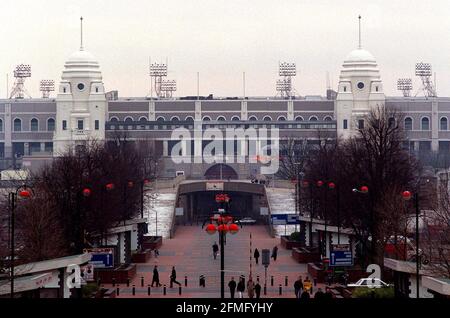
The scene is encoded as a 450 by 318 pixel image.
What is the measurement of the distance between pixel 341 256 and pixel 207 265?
12977 mm

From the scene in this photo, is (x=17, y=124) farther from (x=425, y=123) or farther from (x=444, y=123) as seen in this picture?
(x=444, y=123)

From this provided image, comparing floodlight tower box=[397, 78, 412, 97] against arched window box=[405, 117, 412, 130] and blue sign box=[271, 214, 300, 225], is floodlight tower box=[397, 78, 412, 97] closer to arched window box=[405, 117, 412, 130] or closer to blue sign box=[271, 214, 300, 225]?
arched window box=[405, 117, 412, 130]

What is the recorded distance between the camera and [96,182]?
52.1 m

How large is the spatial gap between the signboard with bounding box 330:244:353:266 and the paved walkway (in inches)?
63.3

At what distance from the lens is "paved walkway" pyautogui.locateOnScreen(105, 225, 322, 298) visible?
41.1 meters

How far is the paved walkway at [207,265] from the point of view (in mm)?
41094

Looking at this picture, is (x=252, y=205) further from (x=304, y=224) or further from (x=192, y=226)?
(x=304, y=224)

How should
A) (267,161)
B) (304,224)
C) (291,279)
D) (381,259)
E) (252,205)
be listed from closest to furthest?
1. (381,259)
2. (291,279)
3. (304,224)
4. (252,205)
5. (267,161)

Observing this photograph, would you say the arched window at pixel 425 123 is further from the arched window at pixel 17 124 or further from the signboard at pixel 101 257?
the signboard at pixel 101 257

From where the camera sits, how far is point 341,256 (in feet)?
132

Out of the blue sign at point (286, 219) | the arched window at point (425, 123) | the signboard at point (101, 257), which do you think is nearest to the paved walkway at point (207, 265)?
the blue sign at point (286, 219)
